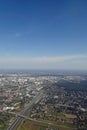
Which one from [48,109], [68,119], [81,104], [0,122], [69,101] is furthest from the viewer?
[69,101]

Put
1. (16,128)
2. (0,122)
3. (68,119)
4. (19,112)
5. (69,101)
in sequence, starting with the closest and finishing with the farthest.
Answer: (16,128), (0,122), (68,119), (19,112), (69,101)

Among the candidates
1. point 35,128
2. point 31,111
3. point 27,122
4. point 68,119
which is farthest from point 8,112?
point 68,119

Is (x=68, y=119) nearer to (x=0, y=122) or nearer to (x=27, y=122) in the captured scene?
(x=27, y=122)

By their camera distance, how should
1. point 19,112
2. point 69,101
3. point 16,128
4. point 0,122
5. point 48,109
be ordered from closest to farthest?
point 16,128
point 0,122
point 19,112
point 48,109
point 69,101

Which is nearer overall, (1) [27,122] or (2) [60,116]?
(1) [27,122]

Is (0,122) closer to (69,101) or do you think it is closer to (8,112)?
(8,112)

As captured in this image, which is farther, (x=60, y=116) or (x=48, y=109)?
(x=48, y=109)

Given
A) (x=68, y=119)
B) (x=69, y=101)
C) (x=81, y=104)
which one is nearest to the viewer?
(x=68, y=119)

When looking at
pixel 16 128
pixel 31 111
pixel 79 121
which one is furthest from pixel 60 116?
pixel 16 128

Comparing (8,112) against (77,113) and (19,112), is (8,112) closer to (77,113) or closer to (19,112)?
(19,112)
